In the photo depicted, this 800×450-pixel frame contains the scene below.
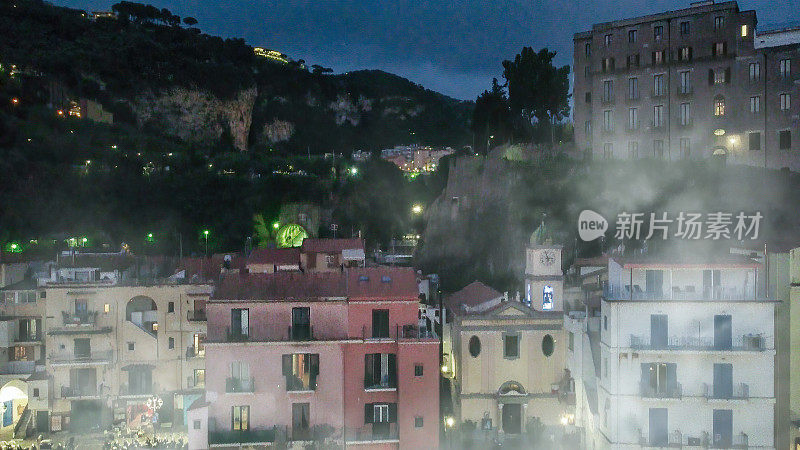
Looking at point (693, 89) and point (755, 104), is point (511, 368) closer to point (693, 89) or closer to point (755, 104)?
point (755, 104)

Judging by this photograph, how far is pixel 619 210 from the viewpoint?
52.8 metres

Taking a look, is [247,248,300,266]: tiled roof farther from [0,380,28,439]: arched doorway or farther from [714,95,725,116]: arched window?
[714,95,725,116]: arched window

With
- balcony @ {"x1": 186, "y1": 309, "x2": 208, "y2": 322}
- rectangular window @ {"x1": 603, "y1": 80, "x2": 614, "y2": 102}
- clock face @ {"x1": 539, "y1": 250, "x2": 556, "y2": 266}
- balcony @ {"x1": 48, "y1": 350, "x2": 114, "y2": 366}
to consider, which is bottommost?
balcony @ {"x1": 48, "y1": 350, "x2": 114, "y2": 366}

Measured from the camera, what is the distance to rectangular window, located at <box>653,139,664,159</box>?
178ft

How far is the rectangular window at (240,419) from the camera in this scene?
29.7 m

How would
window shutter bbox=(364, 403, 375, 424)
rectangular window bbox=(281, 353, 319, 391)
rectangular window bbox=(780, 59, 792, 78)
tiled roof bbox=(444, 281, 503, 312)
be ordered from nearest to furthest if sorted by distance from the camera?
rectangular window bbox=(281, 353, 319, 391) → window shutter bbox=(364, 403, 375, 424) → tiled roof bbox=(444, 281, 503, 312) → rectangular window bbox=(780, 59, 792, 78)

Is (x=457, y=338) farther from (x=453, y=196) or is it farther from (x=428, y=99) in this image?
(x=428, y=99)

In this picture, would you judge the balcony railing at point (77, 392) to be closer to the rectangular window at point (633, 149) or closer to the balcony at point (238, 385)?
the balcony at point (238, 385)

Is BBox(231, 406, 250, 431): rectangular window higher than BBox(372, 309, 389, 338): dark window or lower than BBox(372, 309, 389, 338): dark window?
lower

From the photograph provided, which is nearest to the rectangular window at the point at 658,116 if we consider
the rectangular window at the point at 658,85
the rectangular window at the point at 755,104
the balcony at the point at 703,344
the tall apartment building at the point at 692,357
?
the rectangular window at the point at 658,85

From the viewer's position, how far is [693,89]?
174 feet

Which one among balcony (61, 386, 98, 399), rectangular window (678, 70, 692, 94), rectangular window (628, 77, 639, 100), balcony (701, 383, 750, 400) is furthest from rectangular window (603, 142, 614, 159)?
balcony (61, 386, 98, 399)

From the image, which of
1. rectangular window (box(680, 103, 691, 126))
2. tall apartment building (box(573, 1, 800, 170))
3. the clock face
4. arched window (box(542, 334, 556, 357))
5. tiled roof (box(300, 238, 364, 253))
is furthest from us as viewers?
rectangular window (box(680, 103, 691, 126))

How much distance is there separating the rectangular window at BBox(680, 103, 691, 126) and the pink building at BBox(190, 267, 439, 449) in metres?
33.0
